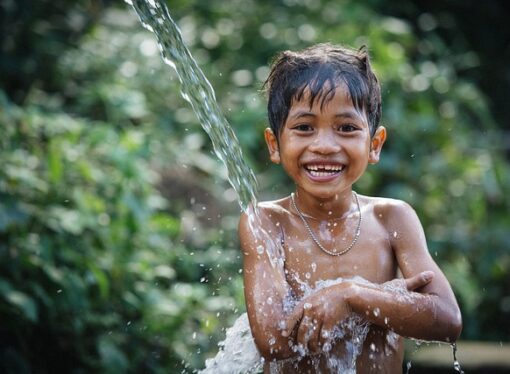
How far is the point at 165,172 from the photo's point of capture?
5.00 metres

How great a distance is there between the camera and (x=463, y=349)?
441 centimetres

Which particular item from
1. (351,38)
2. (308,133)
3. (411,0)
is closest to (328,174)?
(308,133)

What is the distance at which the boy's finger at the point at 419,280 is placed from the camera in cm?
245

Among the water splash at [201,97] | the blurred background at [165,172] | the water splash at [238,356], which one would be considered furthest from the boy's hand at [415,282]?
the blurred background at [165,172]

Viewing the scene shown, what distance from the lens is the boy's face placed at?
249cm

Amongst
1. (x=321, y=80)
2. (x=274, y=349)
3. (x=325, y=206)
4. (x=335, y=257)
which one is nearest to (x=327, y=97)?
(x=321, y=80)

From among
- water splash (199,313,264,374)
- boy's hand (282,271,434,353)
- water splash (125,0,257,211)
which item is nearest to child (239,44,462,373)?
boy's hand (282,271,434,353)

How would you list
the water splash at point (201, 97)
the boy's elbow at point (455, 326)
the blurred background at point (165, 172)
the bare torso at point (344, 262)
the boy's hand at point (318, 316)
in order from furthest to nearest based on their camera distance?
the blurred background at point (165, 172) < the water splash at point (201, 97) < the bare torso at point (344, 262) < the boy's elbow at point (455, 326) < the boy's hand at point (318, 316)

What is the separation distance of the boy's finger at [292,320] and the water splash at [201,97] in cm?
68

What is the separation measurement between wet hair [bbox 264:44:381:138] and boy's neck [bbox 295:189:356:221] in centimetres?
20

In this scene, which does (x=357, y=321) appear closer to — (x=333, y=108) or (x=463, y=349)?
(x=333, y=108)

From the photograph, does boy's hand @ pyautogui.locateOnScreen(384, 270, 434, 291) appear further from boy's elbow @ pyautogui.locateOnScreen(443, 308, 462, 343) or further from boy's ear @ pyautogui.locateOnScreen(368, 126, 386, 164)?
boy's ear @ pyautogui.locateOnScreen(368, 126, 386, 164)

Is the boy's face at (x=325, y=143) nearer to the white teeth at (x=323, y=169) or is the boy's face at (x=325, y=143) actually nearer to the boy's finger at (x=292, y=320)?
the white teeth at (x=323, y=169)

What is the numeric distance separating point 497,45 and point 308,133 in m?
5.76
